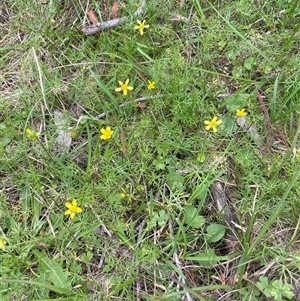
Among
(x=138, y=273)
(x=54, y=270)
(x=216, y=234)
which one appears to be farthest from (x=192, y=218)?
(x=54, y=270)

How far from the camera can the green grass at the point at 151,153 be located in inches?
81.2

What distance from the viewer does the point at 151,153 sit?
7.42ft

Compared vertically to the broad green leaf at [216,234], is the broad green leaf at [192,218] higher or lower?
higher

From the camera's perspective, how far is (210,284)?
6.72 feet

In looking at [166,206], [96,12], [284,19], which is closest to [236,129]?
[166,206]

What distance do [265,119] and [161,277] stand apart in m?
0.93

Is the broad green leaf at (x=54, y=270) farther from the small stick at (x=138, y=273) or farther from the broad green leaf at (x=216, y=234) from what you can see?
the broad green leaf at (x=216, y=234)

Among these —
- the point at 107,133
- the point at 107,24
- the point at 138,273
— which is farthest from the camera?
the point at 107,24

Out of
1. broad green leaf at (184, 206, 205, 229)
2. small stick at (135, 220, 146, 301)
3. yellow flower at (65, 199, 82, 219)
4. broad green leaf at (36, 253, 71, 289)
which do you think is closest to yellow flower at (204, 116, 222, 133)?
broad green leaf at (184, 206, 205, 229)

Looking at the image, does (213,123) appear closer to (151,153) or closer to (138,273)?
(151,153)

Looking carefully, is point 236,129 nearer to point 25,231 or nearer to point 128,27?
point 128,27

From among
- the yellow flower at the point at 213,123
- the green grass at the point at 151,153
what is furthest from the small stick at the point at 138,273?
the yellow flower at the point at 213,123

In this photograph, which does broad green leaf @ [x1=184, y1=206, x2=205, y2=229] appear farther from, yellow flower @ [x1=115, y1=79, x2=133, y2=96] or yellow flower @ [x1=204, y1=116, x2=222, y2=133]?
yellow flower @ [x1=115, y1=79, x2=133, y2=96]

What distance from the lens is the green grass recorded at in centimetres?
206
